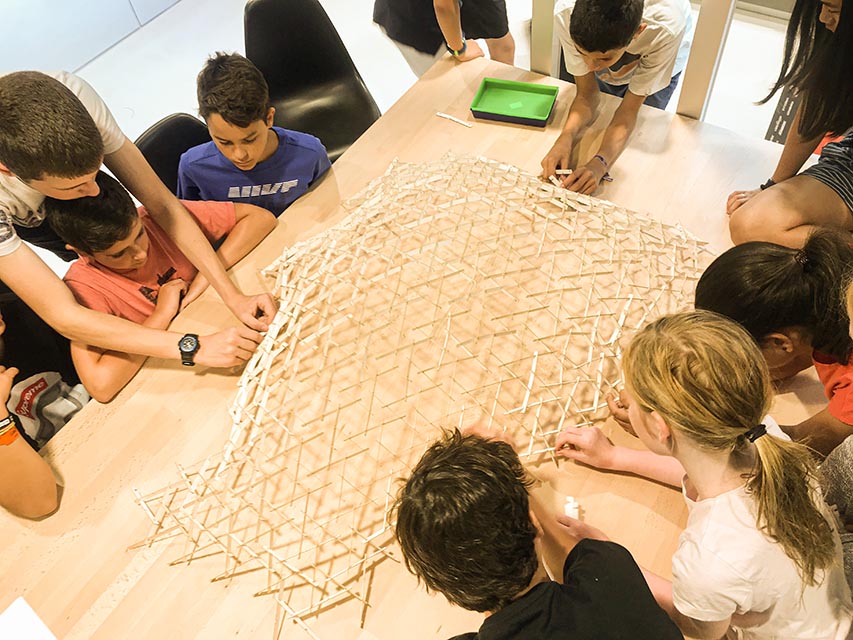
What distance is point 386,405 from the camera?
134 centimetres

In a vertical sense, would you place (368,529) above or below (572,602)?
below

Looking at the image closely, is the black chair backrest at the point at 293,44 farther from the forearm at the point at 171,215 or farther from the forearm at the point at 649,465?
the forearm at the point at 649,465

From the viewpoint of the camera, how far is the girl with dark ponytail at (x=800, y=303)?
3.81ft

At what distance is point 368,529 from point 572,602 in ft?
1.39

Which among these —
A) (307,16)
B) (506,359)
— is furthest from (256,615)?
(307,16)

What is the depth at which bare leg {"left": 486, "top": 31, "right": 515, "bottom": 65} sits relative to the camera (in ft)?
8.75

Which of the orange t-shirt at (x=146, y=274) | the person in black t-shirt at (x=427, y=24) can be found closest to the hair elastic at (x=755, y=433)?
the orange t-shirt at (x=146, y=274)

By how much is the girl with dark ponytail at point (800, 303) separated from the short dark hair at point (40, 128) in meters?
1.22

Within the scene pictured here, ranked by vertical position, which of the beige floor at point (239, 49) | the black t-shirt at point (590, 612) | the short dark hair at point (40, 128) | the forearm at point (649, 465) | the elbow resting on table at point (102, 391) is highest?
the short dark hair at point (40, 128)

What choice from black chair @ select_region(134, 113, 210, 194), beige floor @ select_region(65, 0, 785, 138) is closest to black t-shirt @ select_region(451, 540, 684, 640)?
black chair @ select_region(134, 113, 210, 194)

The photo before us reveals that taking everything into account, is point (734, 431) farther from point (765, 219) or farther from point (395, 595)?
point (765, 219)

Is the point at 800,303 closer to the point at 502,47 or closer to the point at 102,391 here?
the point at 102,391

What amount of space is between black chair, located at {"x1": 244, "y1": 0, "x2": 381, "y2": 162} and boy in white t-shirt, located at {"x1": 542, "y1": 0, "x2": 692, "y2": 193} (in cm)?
81

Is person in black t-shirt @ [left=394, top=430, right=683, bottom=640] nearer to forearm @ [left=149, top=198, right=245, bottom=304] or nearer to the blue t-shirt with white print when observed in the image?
forearm @ [left=149, top=198, right=245, bottom=304]
